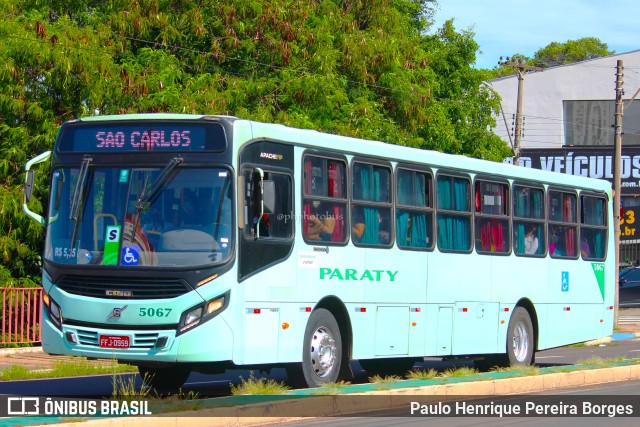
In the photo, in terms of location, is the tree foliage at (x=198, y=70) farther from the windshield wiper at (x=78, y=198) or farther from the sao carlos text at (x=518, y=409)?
the sao carlos text at (x=518, y=409)

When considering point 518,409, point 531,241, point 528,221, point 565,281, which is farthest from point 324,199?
point 565,281

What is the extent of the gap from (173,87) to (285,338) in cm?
1439

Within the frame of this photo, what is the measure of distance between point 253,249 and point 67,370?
6776 mm

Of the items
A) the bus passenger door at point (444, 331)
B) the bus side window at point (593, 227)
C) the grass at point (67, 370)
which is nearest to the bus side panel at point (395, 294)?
the bus passenger door at point (444, 331)

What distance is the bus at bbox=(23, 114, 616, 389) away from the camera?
499 inches

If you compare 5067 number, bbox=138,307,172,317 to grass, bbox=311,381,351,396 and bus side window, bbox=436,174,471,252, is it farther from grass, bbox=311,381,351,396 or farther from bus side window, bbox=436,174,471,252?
bus side window, bbox=436,174,471,252

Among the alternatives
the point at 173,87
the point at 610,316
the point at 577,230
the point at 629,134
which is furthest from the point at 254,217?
the point at 629,134

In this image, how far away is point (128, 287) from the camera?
12703 millimetres

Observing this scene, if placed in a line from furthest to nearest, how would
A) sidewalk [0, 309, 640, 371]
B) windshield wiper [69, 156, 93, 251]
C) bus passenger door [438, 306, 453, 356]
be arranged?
sidewalk [0, 309, 640, 371] < bus passenger door [438, 306, 453, 356] < windshield wiper [69, 156, 93, 251]

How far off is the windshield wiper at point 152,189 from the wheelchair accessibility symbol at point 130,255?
0.14 meters

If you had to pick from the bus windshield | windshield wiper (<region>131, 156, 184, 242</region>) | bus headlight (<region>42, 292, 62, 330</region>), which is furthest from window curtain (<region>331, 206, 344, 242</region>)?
bus headlight (<region>42, 292, 62, 330</region>)

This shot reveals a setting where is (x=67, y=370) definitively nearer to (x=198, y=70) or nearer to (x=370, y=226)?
(x=370, y=226)

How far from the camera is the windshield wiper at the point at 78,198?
13156 mm

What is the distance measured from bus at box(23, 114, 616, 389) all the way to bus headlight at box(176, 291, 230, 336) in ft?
0.04
